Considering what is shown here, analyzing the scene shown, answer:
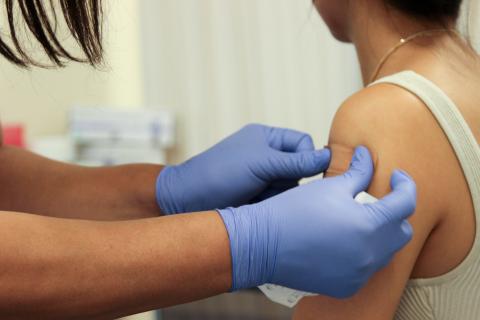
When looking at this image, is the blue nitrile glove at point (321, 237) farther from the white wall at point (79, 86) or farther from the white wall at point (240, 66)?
the white wall at point (79, 86)

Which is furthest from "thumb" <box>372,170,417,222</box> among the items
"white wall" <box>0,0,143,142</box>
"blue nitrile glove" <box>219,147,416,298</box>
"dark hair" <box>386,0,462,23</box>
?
"white wall" <box>0,0,143,142</box>

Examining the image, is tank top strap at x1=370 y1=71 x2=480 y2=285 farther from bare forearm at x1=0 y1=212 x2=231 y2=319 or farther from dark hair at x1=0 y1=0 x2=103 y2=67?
dark hair at x1=0 y1=0 x2=103 y2=67

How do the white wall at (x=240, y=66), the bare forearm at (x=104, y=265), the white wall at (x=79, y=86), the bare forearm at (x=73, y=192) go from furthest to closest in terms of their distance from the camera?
the white wall at (x=79, y=86) < the white wall at (x=240, y=66) < the bare forearm at (x=73, y=192) < the bare forearm at (x=104, y=265)

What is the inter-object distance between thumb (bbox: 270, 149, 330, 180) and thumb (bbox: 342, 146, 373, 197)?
20 centimetres

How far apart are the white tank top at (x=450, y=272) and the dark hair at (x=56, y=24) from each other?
47 cm

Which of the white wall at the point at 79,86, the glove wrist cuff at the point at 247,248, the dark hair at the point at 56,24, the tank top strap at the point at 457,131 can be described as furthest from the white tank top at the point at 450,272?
the white wall at the point at 79,86

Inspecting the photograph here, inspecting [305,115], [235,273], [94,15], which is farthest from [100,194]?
[305,115]

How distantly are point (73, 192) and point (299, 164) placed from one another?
0.52m

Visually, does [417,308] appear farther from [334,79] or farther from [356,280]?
[334,79]

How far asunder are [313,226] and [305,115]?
134cm

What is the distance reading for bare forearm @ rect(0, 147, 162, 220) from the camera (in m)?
1.22

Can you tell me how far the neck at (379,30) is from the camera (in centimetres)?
88

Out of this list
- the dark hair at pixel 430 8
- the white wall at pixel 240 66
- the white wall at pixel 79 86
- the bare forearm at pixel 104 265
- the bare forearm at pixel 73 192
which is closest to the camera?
the bare forearm at pixel 104 265

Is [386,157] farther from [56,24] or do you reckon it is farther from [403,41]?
[56,24]
